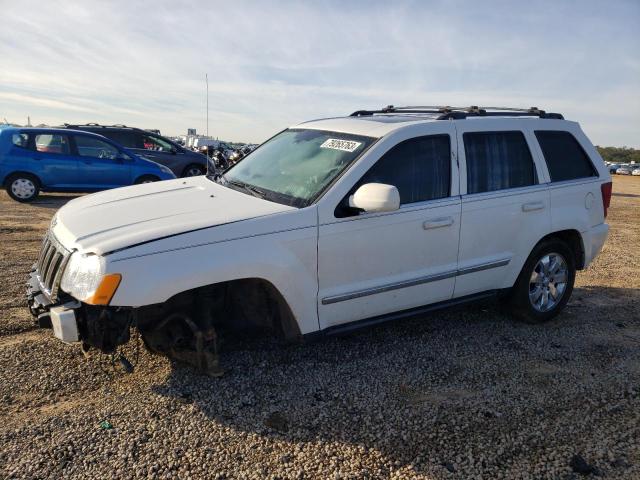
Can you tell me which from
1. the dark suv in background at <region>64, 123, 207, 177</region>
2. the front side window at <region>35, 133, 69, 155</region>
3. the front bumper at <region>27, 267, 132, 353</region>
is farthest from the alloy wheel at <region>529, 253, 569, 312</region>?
the dark suv in background at <region>64, 123, 207, 177</region>

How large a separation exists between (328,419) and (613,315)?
11.5ft

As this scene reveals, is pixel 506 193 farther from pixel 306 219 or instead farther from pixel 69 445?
pixel 69 445

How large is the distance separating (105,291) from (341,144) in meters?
1.98

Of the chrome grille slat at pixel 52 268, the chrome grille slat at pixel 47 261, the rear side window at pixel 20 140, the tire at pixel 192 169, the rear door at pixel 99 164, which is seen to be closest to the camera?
the chrome grille slat at pixel 52 268

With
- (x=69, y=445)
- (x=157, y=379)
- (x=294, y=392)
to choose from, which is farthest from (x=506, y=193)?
(x=69, y=445)

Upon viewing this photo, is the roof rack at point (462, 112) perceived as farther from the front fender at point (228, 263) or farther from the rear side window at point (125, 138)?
the rear side window at point (125, 138)

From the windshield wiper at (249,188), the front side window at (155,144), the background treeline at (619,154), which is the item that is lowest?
the background treeline at (619,154)

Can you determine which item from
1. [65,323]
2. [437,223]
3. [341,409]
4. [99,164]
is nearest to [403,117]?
[437,223]

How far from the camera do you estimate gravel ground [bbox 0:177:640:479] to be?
266 centimetres

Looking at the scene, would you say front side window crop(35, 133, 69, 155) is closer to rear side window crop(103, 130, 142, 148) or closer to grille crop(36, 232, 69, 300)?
rear side window crop(103, 130, 142, 148)

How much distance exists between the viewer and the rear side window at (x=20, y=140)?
1076 cm

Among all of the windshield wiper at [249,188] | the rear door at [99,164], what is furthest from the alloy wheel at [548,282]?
the rear door at [99,164]

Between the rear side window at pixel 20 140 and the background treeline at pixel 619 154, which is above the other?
the rear side window at pixel 20 140

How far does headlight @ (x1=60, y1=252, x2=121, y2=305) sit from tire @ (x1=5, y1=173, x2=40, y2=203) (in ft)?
30.6
